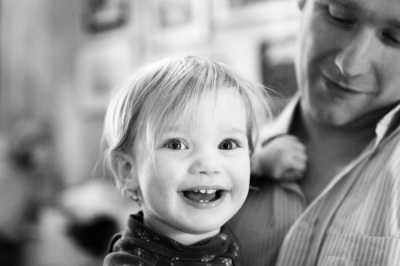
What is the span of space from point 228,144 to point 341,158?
0.40 meters

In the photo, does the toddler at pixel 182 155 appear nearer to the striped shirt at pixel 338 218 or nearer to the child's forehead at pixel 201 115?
the child's forehead at pixel 201 115

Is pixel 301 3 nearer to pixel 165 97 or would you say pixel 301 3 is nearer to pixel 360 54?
pixel 360 54

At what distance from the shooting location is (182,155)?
37.3 inches

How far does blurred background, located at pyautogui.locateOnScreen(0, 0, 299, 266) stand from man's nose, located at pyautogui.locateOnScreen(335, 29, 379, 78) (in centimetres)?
144

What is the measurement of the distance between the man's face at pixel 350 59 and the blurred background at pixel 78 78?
1346 millimetres

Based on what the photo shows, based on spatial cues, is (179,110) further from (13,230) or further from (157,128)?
(13,230)

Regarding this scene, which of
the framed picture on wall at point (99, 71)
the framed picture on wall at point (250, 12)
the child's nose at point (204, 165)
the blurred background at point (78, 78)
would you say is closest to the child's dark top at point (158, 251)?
the child's nose at point (204, 165)

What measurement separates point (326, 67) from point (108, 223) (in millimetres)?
2145

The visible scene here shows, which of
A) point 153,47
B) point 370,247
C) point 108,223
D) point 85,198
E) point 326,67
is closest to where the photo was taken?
point 370,247

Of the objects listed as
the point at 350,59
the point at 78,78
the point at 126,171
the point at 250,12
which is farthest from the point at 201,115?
the point at 78,78

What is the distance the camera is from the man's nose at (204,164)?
94 cm

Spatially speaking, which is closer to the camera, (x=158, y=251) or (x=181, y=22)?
(x=158, y=251)

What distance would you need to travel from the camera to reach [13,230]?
3547 mm

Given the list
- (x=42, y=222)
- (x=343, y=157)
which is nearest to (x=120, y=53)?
(x=42, y=222)
